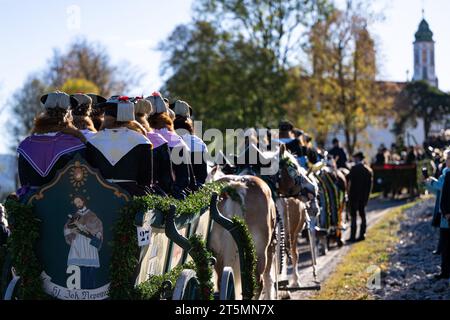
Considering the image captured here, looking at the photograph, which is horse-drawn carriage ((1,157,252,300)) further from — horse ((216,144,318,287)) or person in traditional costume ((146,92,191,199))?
horse ((216,144,318,287))

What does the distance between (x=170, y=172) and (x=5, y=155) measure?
47957 millimetres

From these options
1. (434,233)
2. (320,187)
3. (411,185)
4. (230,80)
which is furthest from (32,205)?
(230,80)

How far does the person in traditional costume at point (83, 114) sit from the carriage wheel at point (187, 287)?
178 centimetres

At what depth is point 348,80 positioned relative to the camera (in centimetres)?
4578

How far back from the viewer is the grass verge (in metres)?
12.0

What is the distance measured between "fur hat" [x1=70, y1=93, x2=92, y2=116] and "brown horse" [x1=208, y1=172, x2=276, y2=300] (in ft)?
6.14

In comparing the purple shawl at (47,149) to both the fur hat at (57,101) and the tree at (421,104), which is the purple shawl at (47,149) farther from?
the tree at (421,104)

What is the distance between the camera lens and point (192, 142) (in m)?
8.59

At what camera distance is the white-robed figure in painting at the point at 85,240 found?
605cm

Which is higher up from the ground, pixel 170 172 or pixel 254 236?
pixel 170 172

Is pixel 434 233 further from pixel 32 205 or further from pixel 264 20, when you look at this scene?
pixel 264 20

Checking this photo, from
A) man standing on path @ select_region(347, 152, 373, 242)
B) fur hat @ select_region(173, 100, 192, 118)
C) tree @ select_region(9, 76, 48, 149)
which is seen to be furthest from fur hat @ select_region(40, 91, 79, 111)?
tree @ select_region(9, 76, 48, 149)
